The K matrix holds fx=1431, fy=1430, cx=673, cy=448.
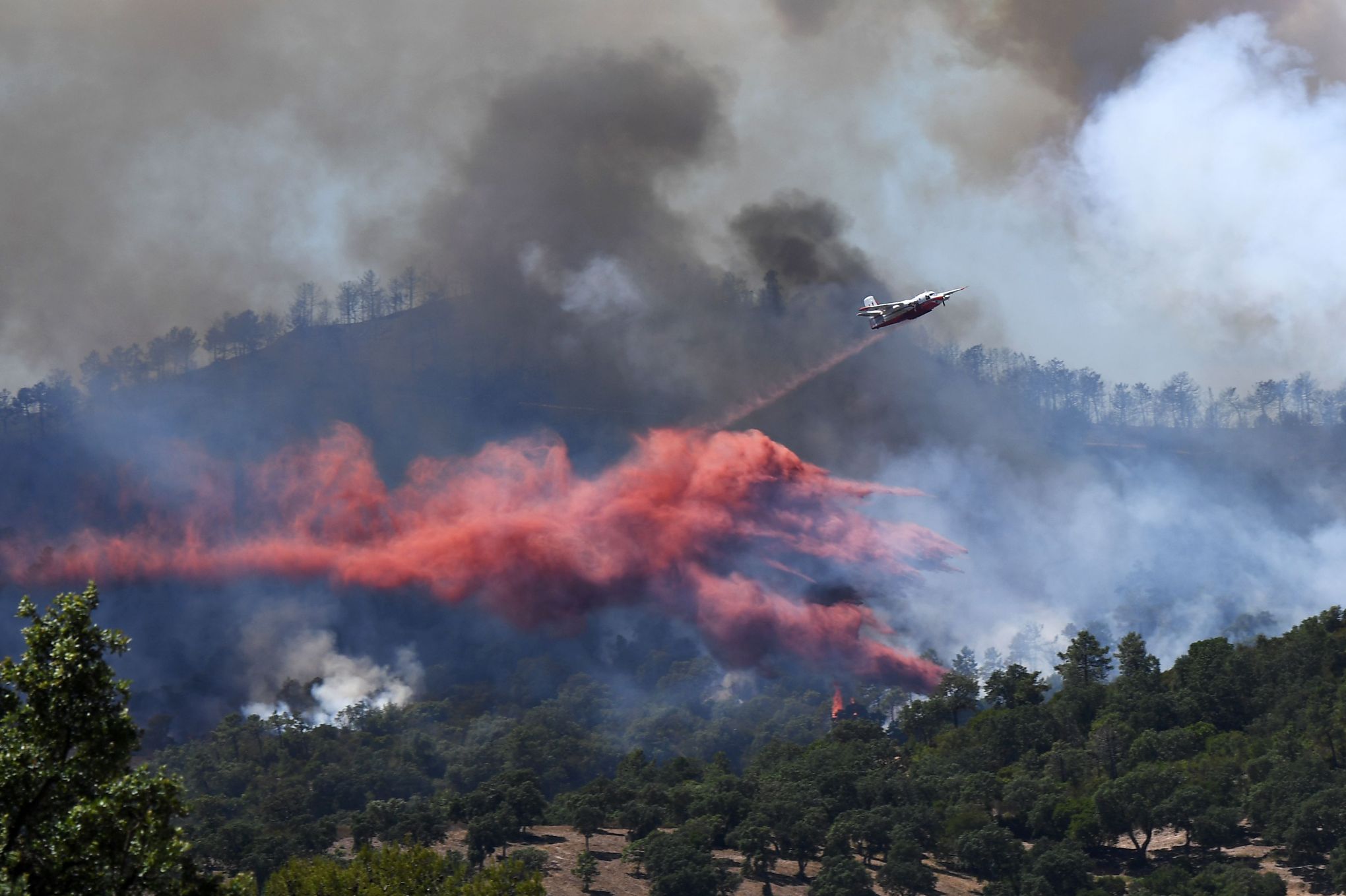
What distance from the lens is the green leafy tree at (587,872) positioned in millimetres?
102562

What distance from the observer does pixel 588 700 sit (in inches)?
6924

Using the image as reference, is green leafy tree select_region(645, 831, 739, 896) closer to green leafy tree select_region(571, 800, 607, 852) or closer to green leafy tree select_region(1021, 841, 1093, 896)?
green leafy tree select_region(571, 800, 607, 852)

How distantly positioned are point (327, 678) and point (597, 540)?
5616cm

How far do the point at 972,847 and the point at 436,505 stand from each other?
83.9m

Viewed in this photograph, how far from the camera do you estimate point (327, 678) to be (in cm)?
19250

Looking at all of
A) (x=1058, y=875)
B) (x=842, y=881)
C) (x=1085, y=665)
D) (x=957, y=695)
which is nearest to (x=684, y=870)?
(x=842, y=881)

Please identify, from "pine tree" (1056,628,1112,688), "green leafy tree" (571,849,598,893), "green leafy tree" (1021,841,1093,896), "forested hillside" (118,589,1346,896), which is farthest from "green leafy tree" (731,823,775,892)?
"pine tree" (1056,628,1112,688)

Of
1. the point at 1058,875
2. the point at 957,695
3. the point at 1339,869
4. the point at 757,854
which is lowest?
A: the point at 1339,869

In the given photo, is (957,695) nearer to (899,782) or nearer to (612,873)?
(899,782)

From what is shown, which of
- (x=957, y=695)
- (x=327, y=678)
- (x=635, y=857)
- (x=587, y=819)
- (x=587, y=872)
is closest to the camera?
(x=587, y=872)

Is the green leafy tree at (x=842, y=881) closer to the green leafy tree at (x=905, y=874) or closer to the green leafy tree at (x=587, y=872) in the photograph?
the green leafy tree at (x=905, y=874)

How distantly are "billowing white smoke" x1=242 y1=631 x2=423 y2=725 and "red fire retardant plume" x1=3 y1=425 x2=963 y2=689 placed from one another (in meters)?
10.5

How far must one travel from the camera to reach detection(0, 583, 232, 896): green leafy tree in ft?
87.5

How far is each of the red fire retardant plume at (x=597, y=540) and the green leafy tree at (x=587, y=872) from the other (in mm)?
50037
